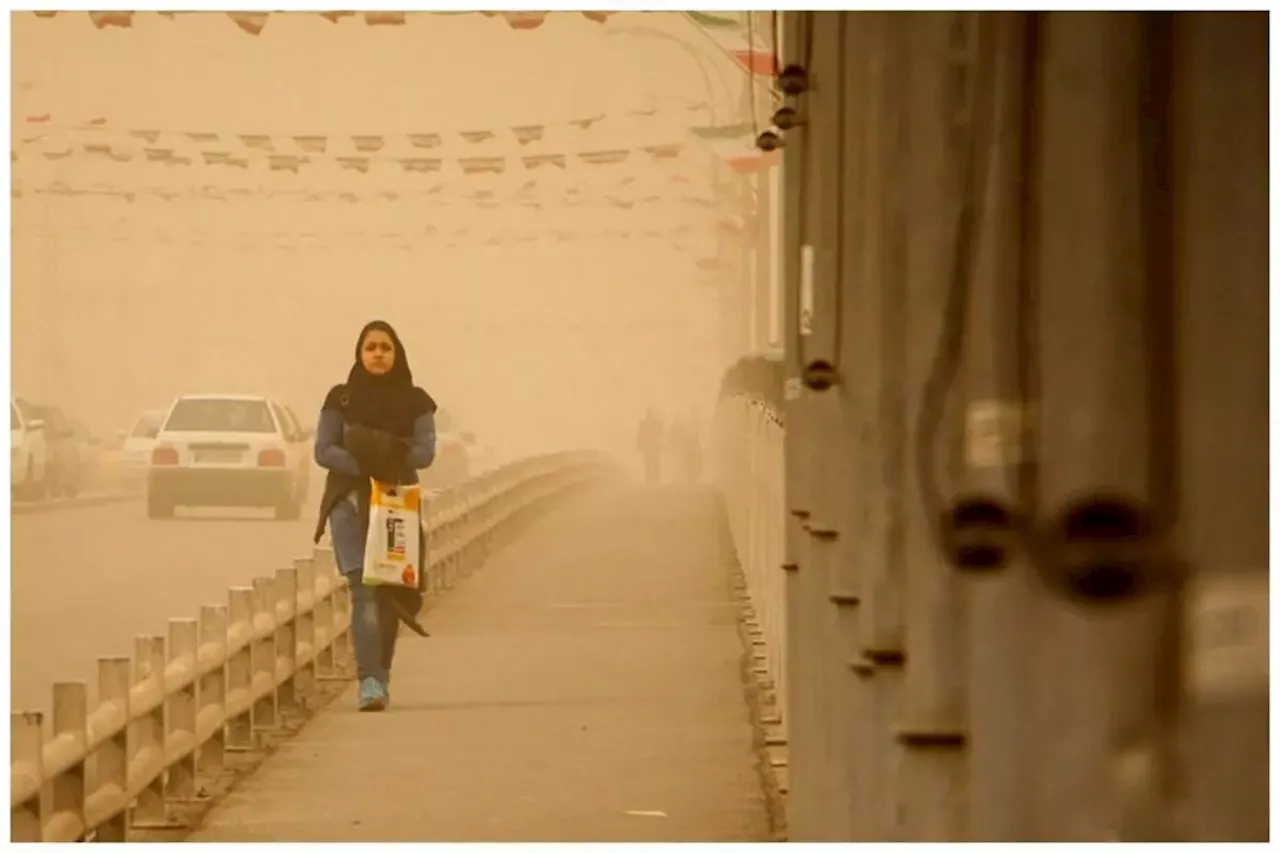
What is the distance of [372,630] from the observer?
3307 mm

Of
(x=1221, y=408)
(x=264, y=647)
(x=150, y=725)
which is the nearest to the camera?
(x=1221, y=408)

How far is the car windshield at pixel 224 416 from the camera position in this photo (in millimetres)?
3146

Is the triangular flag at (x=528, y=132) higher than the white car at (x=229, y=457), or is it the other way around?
the triangular flag at (x=528, y=132)

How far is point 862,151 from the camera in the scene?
84.7 inches

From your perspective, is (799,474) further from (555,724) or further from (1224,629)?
(1224,629)

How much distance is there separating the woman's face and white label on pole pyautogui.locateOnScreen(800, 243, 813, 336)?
30.3 inches

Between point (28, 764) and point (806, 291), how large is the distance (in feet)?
4.09

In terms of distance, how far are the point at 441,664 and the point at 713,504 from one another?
2.84 ft

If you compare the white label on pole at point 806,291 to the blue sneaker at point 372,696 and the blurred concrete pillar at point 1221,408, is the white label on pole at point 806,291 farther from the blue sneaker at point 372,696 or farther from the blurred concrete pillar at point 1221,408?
the blue sneaker at point 372,696

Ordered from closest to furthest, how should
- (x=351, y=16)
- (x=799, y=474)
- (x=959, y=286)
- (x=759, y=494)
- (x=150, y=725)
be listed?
(x=959, y=286)
(x=799, y=474)
(x=150, y=725)
(x=351, y=16)
(x=759, y=494)

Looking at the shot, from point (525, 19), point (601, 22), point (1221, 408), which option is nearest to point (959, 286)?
point (1221, 408)

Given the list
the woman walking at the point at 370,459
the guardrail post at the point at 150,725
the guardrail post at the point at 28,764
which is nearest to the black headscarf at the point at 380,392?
the woman walking at the point at 370,459

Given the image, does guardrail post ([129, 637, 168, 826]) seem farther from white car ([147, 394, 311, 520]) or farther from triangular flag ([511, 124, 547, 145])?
triangular flag ([511, 124, 547, 145])

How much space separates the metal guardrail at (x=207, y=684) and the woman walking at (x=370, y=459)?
0.05 meters
